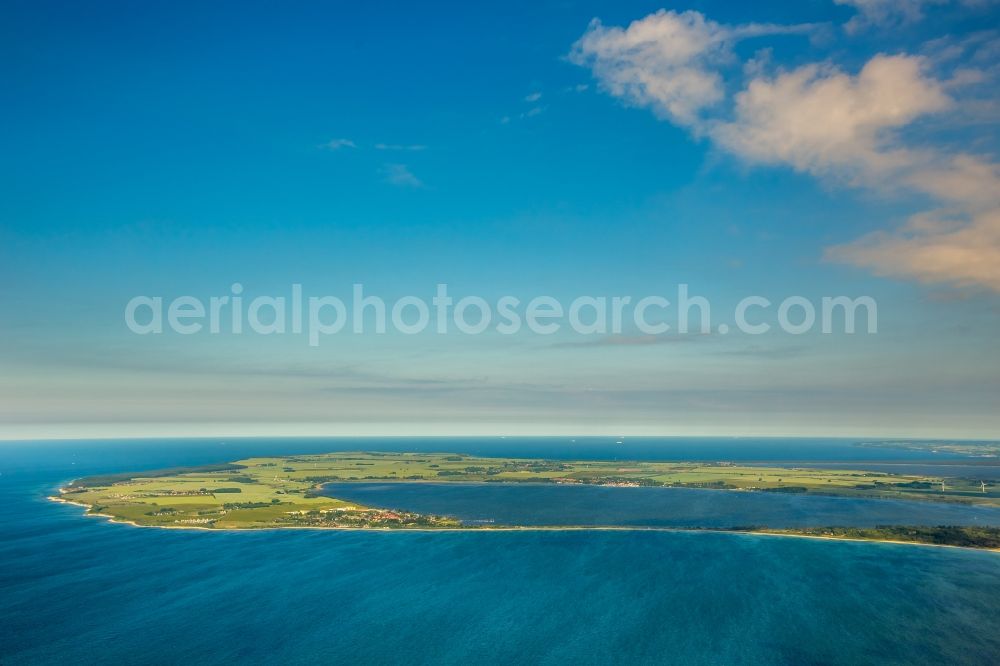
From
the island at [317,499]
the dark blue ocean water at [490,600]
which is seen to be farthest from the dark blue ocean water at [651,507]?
the dark blue ocean water at [490,600]

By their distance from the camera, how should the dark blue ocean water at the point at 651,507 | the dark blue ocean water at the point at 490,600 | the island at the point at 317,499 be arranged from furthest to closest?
the dark blue ocean water at the point at 651,507, the island at the point at 317,499, the dark blue ocean water at the point at 490,600

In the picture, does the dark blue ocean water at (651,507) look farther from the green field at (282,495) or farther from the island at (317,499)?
the green field at (282,495)

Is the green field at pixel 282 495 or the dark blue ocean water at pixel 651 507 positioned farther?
the dark blue ocean water at pixel 651 507

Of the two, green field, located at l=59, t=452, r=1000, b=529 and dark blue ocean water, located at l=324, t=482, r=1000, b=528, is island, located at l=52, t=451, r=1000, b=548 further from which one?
dark blue ocean water, located at l=324, t=482, r=1000, b=528

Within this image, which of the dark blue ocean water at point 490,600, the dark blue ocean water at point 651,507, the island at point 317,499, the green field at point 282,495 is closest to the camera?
the dark blue ocean water at point 490,600

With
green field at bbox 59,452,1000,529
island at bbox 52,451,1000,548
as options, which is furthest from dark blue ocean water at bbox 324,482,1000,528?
green field at bbox 59,452,1000,529

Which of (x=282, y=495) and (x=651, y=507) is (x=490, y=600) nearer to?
(x=651, y=507)

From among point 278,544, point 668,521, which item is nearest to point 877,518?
point 668,521

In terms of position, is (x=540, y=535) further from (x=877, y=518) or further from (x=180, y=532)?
(x=877, y=518)

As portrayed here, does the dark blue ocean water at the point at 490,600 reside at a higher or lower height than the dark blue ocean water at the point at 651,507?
higher
